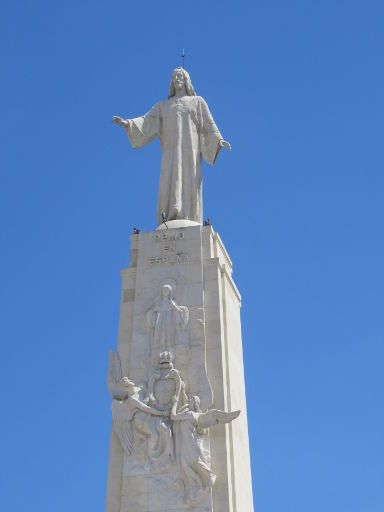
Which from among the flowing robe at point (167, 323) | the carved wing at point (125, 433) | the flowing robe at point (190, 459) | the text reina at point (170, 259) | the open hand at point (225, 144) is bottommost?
the flowing robe at point (190, 459)

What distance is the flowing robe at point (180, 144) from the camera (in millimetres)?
23656

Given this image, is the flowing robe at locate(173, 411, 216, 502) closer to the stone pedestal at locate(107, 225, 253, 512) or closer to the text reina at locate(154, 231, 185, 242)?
the stone pedestal at locate(107, 225, 253, 512)

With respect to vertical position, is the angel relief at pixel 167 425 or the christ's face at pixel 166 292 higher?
the christ's face at pixel 166 292

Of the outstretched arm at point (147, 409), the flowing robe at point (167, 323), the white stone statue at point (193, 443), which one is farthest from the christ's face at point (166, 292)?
the outstretched arm at point (147, 409)

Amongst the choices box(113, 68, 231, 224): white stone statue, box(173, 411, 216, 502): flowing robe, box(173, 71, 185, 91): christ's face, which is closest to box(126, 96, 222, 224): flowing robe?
box(113, 68, 231, 224): white stone statue

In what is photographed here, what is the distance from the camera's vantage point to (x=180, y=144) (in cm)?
2430

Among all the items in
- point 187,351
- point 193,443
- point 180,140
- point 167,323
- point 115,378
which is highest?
point 180,140

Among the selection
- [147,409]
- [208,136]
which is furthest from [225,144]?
[147,409]

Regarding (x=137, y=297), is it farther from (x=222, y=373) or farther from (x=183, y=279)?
(x=222, y=373)

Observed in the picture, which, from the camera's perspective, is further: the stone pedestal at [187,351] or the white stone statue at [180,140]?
the white stone statue at [180,140]

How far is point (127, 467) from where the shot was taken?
19328mm

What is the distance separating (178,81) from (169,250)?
19.6 ft

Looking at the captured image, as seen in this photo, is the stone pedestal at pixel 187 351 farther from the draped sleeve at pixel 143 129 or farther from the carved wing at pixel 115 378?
the draped sleeve at pixel 143 129

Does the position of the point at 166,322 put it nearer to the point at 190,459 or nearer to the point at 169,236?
the point at 169,236
